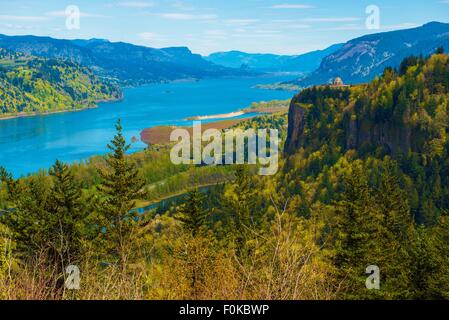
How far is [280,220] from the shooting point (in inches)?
452

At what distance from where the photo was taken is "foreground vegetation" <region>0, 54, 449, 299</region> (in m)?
15.7

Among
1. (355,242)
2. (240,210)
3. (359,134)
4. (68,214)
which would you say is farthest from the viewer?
(359,134)

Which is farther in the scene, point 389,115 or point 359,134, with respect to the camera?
point 359,134

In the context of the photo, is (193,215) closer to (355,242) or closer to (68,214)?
(68,214)

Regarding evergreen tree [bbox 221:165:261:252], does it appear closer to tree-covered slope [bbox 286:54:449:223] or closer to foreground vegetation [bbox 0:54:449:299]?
foreground vegetation [bbox 0:54:449:299]

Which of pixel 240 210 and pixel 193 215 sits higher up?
pixel 193 215

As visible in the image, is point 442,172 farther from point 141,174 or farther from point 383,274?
point 141,174

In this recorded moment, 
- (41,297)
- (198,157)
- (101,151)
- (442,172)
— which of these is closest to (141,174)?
(198,157)

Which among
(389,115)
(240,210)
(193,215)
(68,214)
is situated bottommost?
(240,210)

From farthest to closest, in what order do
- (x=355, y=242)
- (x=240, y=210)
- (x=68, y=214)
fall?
1. (x=240, y=210)
2. (x=68, y=214)
3. (x=355, y=242)

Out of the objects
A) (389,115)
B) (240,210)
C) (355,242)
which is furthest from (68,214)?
(389,115)

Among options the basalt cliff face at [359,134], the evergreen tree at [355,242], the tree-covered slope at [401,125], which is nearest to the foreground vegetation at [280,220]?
the evergreen tree at [355,242]

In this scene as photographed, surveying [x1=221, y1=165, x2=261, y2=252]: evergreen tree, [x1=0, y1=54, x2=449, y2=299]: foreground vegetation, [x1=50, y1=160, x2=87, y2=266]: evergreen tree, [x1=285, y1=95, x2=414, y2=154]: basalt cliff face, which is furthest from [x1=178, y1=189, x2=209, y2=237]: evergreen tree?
[x1=285, y1=95, x2=414, y2=154]: basalt cliff face
